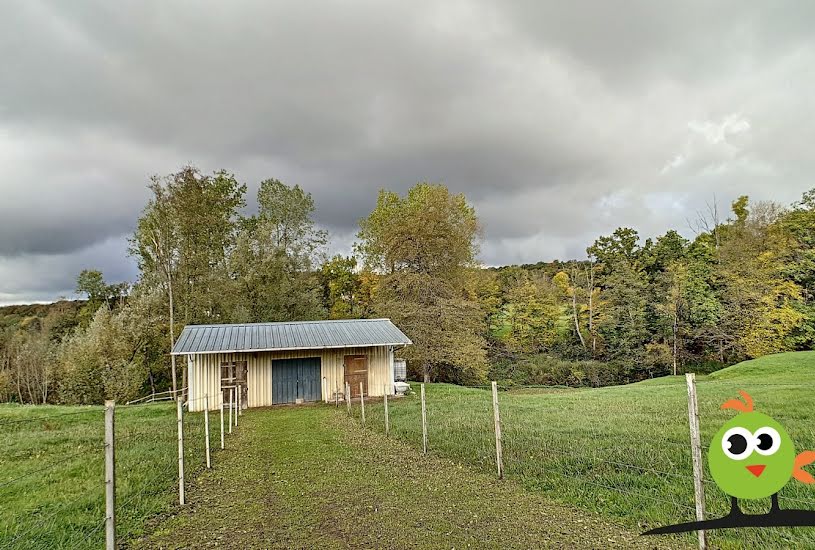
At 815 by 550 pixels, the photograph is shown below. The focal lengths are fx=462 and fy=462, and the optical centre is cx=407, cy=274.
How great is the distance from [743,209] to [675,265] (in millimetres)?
8262

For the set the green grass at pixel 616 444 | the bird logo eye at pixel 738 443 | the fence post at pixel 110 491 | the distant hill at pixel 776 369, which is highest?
the bird logo eye at pixel 738 443

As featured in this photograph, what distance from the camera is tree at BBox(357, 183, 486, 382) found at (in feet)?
80.6

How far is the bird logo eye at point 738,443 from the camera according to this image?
2906 mm

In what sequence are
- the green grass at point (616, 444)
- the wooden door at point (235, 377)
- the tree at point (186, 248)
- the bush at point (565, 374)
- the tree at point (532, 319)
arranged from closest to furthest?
1. the green grass at point (616, 444)
2. the wooden door at point (235, 377)
3. the tree at point (186, 248)
4. the bush at point (565, 374)
5. the tree at point (532, 319)

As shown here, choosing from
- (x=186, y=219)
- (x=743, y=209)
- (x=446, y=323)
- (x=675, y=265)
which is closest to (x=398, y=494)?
(x=446, y=323)

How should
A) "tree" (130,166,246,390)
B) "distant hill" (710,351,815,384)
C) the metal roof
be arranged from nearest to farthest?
"distant hill" (710,351,815,384)
the metal roof
"tree" (130,166,246,390)

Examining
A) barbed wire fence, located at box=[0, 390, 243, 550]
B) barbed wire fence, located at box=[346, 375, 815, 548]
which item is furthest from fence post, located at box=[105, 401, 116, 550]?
barbed wire fence, located at box=[346, 375, 815, 548]

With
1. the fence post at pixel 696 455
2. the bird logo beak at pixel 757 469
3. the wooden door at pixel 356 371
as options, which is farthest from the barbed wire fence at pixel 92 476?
the wooden door at pixel 356 371

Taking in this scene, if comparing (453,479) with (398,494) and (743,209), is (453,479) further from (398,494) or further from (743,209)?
(743,209)

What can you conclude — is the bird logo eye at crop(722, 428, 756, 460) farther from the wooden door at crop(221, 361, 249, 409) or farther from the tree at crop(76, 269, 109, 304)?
the tree at crop(76, 269, 109, 304)

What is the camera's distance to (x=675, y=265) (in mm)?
32812

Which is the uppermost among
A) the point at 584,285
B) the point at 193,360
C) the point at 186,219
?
the point at 186,219

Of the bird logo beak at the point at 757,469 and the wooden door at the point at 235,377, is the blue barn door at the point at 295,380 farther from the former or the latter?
the bird logo beak at the point at 757,469

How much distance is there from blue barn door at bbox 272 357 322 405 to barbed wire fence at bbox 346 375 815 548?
4.45m
